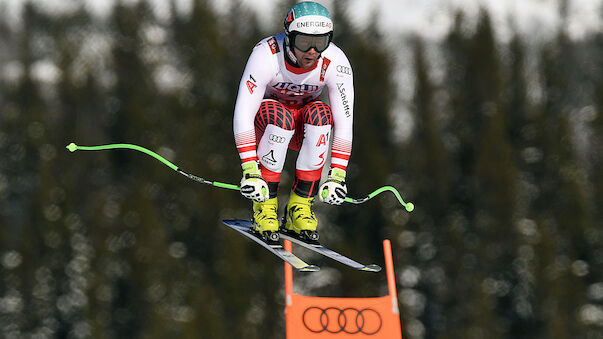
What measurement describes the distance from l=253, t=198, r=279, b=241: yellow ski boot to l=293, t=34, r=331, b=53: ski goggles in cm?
172

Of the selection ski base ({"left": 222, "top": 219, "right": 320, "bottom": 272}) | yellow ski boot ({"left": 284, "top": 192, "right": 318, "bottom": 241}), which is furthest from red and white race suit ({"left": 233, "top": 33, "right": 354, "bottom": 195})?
ski base ({"left": 222, "top": 219, "right": 320, "bottom": 272})

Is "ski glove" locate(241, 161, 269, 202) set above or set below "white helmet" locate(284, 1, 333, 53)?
below

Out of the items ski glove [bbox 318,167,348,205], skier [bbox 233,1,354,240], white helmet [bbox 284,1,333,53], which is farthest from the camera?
ski glove [bbox 318,167,348,205]

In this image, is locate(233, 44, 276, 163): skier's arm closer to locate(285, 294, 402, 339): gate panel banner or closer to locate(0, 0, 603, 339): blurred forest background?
locate(285, 294, 402, 339): gate panel banner

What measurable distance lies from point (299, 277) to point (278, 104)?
35077 mm

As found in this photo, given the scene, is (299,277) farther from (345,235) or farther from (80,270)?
(80,270)

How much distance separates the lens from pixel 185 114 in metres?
50.1

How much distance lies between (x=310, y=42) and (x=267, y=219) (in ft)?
6.24

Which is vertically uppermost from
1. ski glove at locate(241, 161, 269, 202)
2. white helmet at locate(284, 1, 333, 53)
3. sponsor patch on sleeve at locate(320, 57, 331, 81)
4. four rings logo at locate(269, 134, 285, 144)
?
white helmet at locate(284, 1, 333, 53)

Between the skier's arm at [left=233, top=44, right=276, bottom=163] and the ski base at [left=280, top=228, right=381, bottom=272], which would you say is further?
the ski base at [left=280, top=228, right=381, bottom=272]

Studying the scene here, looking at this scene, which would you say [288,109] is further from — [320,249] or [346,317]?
[346,317]

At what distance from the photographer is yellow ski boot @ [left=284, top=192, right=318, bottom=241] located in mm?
9656

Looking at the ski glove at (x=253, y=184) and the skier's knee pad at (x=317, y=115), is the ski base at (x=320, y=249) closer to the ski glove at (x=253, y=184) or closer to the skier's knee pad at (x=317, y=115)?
the ski glove at (x=253, y=184)

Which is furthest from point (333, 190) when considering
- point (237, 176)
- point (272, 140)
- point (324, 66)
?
point (237, 176)
